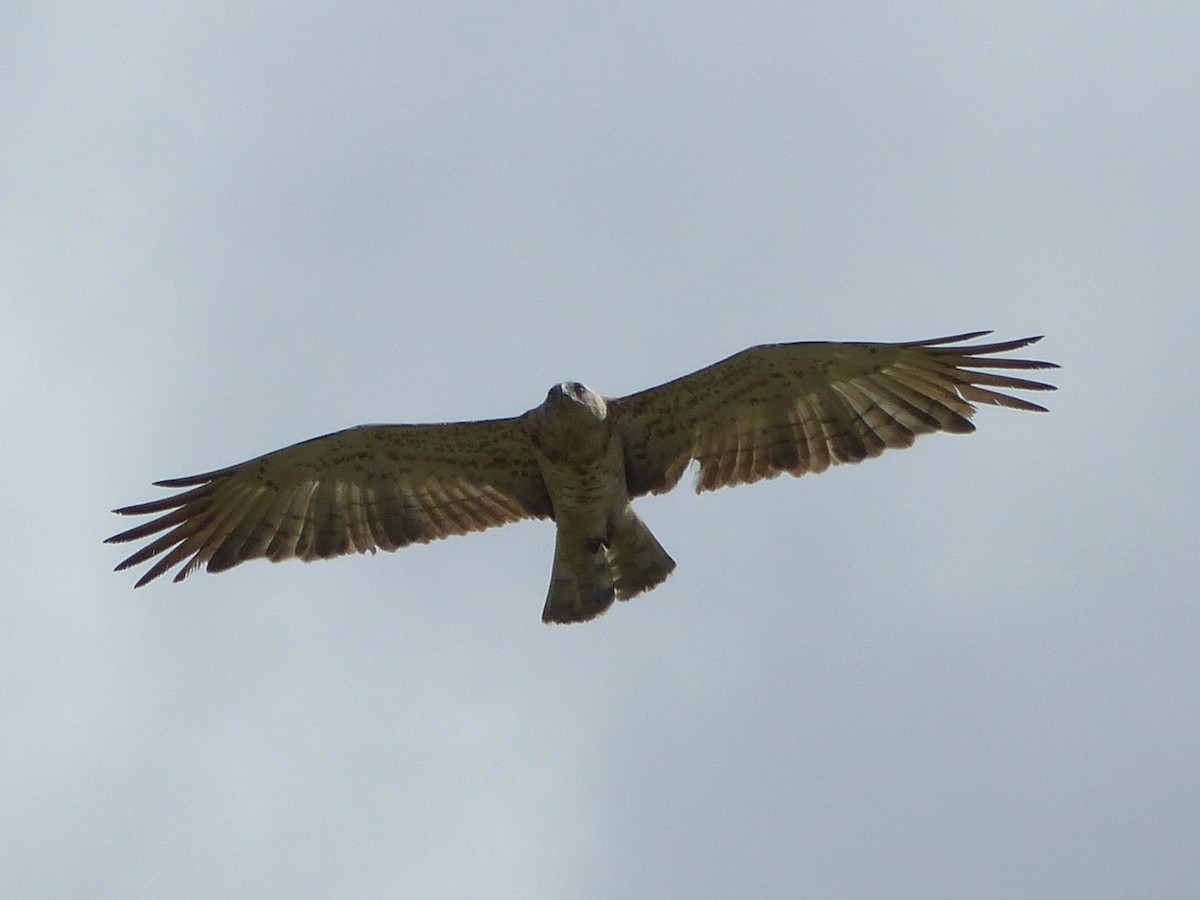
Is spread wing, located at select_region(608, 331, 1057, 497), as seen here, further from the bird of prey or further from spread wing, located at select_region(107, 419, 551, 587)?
spread wing, located at select_region(107, 419, 551, 587)

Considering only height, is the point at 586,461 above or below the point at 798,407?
below

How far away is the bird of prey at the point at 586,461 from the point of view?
13.7 metres

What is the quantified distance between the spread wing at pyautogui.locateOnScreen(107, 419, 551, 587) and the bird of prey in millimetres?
11

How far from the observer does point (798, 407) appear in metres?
14.1

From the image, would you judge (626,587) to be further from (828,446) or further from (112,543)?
(112,543)

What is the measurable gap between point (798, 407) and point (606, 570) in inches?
71.7

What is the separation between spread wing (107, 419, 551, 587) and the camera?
559 inches

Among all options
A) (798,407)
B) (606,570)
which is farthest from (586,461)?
(798,407)

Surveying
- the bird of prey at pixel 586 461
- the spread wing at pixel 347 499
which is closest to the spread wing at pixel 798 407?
the bird of prey at pixel 586 461

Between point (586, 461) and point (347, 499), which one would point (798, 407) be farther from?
point (347, 499)

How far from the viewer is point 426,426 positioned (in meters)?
14.0

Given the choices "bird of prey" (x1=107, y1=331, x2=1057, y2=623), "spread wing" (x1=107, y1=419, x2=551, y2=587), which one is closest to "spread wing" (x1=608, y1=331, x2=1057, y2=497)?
"bird of prey" (x1=107, y1=331, x2=1057, y2=623)

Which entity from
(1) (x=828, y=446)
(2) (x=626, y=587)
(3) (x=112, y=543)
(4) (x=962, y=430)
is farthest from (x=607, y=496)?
(3) (x=112, y=543)

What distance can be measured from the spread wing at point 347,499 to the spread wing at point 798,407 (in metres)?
0.93
